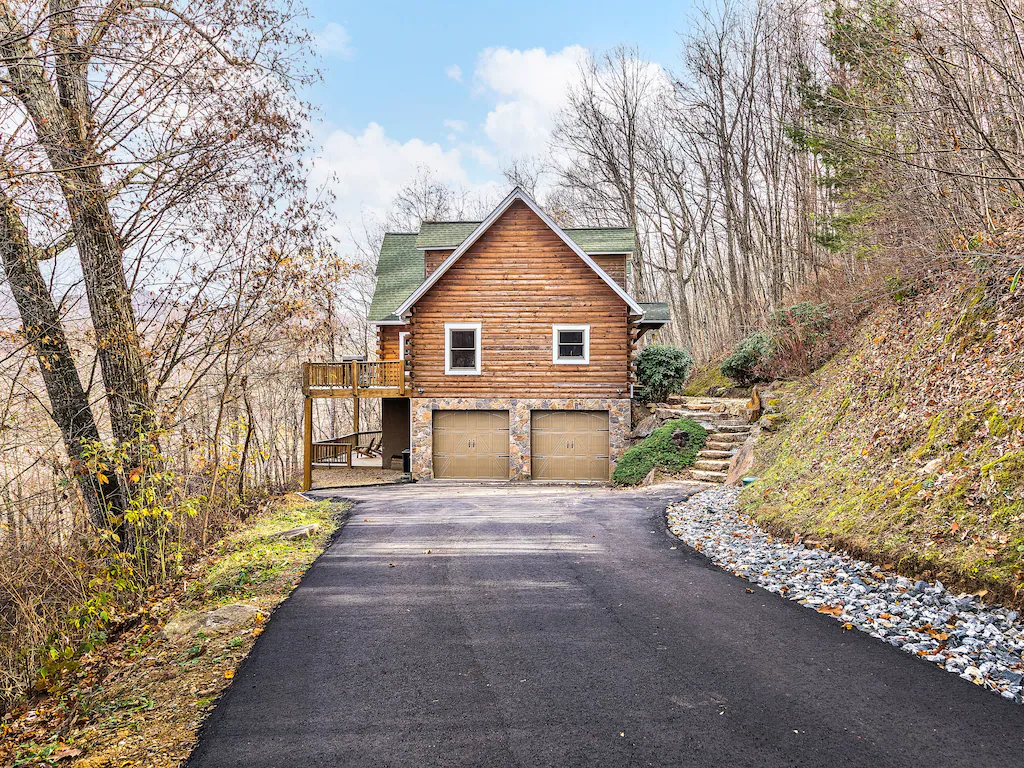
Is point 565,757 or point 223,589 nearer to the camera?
point 565,757

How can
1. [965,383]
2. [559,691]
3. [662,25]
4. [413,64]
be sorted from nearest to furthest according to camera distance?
[559,691], [965,383], [662,25], [413,64]

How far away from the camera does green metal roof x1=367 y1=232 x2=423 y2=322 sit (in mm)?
22312

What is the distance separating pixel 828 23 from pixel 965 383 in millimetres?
12438

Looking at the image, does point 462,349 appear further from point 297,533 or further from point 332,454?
point 297,533

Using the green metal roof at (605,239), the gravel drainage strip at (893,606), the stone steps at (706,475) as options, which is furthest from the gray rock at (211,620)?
the green metal roof at (605,239)

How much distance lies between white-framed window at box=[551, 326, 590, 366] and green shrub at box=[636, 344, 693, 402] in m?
2.56

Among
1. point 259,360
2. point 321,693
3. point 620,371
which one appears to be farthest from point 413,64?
point 321,693

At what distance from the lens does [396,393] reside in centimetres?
1983

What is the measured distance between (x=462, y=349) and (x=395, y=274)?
6213 mm

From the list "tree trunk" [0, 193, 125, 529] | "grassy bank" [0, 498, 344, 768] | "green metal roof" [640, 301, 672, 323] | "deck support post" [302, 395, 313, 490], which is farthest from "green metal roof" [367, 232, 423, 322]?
"grassy bank" [0, 498, 344, 768]

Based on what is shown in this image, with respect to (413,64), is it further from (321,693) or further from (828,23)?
(321,693)

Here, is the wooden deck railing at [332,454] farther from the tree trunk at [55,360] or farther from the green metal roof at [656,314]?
the tree trunk at [55,360]

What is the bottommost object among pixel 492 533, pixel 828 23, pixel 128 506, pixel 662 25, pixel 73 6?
pixel 492 533

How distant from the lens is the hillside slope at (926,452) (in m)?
5.64
